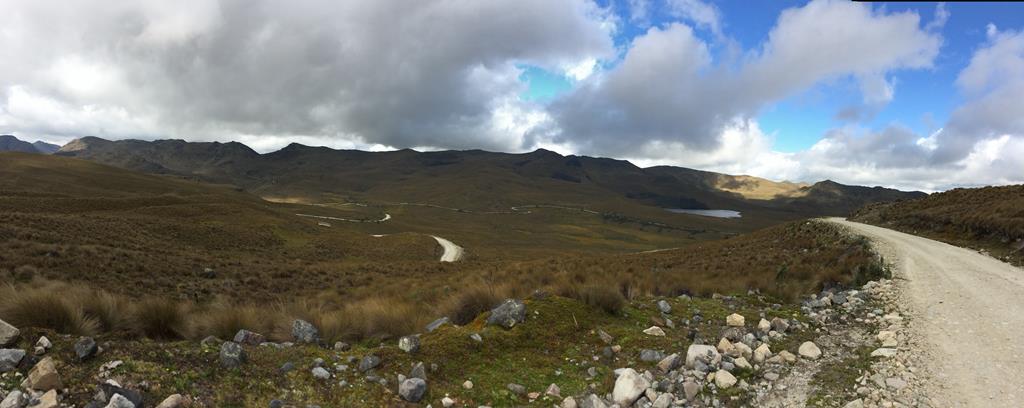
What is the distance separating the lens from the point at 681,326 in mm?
9258

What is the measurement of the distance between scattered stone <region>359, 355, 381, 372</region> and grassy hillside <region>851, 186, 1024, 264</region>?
25.9 meters

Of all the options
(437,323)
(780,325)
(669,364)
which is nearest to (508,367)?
(437,323)

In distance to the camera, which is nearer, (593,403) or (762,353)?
(593,403)

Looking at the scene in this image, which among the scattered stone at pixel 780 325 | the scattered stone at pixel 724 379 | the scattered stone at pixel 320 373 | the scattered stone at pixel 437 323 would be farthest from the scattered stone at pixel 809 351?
the scattered stone at pixel 320 373

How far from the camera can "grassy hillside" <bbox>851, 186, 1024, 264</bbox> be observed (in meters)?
22.7

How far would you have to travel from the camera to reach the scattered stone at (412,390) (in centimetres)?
565

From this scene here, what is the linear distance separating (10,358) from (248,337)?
267cm

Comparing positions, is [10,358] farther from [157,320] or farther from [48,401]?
[157,320]

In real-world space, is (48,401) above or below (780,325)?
above

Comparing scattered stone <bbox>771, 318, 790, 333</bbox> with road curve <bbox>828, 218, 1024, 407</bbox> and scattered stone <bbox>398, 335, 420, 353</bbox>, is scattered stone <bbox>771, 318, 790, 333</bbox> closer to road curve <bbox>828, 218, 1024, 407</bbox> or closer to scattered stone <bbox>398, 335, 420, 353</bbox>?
road curve <bbox>828, 218, 1024, 407</bbox>

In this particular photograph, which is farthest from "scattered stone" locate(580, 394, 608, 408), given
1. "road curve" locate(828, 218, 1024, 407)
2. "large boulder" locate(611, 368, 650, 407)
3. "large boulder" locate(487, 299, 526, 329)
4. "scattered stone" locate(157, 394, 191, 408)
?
"scattered stone" locate(157, 394, 191, 408)

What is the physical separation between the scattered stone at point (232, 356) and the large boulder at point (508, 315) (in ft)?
12.2

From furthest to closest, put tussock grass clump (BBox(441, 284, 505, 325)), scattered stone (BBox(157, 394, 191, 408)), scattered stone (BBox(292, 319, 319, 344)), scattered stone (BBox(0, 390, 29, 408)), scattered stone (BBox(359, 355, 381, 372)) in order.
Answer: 1. tussock grass clump (BBox(441, 284, 505, 325))
2. scattered stone (BBox(292, 319, 319, 344))
3. scattered stone (BBox(359, 355, 381, 372))
4. scattered stone (BBox(157, 394, 191, 408))
5. scattered stone (BBox(0, 390, 29, 408))

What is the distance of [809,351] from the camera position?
25.3 ft
